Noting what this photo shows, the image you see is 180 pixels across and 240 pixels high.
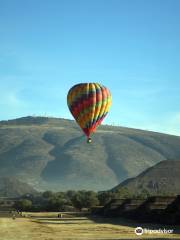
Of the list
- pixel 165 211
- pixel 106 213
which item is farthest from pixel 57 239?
pixel 106 213

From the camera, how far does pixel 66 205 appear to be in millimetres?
172500

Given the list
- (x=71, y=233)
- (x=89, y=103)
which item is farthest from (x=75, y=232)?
(x=89, y=103)

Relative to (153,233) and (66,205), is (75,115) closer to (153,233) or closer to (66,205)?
(153,233)

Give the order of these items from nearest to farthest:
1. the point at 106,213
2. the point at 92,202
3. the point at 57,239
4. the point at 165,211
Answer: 1. the point at 57,239
2. the point at 165,211
3. the point at 106,213
4. the point at 92,202

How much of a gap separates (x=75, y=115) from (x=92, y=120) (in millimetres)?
3790

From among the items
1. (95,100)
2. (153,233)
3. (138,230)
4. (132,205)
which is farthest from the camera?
(132,205)

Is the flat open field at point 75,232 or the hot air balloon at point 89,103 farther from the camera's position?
the hot air balloon at point 89,103

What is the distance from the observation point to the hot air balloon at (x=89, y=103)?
91.3 m

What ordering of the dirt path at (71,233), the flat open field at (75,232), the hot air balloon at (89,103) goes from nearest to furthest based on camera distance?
the dirt path at (71,233)
the flat open field at (75,232)
the hot air balloon at (89,103)

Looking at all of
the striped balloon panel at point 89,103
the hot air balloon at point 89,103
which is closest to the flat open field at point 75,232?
the hot air balloon at point 89,103

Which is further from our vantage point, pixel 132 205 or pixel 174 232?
pixel 132 205

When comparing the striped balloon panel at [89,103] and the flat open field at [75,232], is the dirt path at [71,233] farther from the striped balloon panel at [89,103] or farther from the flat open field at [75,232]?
the striped balloon panel at [89,103]

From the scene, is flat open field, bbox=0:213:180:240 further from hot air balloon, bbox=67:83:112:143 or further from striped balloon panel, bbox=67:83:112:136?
striped balloon panel, bbox=67:83:112:136

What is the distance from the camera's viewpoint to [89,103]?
9112 cm
